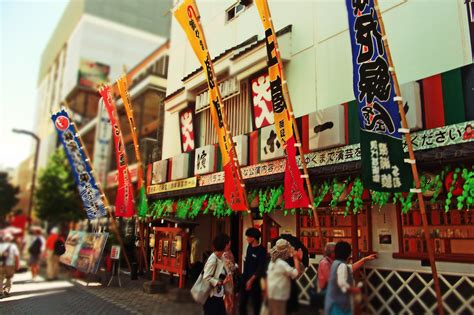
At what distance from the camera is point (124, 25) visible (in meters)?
55.0

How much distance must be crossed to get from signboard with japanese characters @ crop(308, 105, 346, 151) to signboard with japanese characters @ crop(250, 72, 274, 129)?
251cm

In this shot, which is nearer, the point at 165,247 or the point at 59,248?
the point at 165,247

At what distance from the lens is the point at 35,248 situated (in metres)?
14.5

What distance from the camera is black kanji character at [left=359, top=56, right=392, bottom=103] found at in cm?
642

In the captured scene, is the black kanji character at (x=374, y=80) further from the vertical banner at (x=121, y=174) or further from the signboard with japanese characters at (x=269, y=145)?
the vertical banner at (x=121, y=174)

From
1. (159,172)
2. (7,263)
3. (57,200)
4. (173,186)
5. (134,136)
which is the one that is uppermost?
(134,136)

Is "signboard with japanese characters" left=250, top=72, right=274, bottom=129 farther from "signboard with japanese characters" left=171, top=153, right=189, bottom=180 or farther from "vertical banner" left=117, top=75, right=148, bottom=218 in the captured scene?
"vertical banner" left=117, top=75, right=148, bottom=218

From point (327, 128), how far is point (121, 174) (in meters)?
7.99

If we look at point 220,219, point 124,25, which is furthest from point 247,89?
point 124,25

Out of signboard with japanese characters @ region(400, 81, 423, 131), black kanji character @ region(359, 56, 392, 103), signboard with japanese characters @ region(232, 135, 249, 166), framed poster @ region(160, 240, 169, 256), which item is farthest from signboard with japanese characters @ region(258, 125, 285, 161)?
framed poster @ region(160, 240, 169, 256)

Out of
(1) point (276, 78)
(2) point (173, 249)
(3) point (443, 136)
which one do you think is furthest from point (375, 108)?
(2) point (173, 249)

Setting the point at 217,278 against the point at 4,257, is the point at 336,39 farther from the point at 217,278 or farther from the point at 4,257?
the point at 4,257

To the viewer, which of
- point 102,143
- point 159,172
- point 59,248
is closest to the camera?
point 59,248

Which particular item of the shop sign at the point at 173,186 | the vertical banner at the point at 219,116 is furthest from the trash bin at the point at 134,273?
the vertical banner at the point at 219,116
